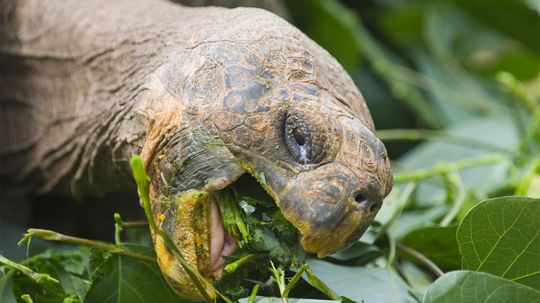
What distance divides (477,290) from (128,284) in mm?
460

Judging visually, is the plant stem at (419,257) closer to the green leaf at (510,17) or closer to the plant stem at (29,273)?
the plant stem at (29,273)

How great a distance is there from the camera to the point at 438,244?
4.75 ft

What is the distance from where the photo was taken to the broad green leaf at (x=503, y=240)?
3.85 feet

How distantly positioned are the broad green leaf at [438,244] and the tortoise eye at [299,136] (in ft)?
1.52

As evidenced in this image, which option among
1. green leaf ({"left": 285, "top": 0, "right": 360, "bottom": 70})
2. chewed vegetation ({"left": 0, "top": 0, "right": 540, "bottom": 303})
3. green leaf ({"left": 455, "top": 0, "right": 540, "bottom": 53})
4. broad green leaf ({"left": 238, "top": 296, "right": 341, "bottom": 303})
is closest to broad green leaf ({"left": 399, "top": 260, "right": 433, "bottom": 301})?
chewed vegetation ({"left": 0, "top": 0, "right": 540, "bottom": 303})

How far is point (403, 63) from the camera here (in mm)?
2941

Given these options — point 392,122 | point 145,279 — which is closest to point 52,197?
point 145,279

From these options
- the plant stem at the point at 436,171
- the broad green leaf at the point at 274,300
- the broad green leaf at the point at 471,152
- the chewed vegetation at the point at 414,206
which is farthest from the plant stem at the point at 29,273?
the broad green leaf at the point at 471,152

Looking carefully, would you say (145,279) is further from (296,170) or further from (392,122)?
(392,122)

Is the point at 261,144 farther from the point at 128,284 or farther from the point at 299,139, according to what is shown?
the point at 128,284

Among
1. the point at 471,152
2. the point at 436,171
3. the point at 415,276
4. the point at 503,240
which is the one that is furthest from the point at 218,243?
the point at 471,152

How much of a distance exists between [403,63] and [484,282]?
75.2 inches

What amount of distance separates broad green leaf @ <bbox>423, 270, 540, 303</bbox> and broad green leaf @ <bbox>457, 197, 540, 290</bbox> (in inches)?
3.8

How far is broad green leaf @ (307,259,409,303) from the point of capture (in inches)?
47.9
